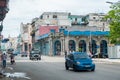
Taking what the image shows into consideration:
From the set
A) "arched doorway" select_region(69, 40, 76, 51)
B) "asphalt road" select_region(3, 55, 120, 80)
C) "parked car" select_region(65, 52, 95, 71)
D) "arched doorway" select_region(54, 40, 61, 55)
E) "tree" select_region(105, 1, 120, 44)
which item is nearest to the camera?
"asphalt road" select_region(3, 55, 120, 80)

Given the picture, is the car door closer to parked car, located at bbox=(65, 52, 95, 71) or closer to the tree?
parked car, located at bbox=(65, 52, 95, 71)

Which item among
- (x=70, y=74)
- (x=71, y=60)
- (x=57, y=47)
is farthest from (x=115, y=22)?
(x=57, y=47)

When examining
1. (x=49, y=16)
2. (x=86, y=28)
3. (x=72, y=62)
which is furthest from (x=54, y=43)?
(x=72, y=62)

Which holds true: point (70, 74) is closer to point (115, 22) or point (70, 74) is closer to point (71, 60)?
point (71, 60)

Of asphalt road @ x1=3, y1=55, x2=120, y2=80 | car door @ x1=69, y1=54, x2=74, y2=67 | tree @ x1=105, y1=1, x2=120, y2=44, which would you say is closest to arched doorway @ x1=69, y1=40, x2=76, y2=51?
tree @ x1=105, y1=1, x2=120, y2=44

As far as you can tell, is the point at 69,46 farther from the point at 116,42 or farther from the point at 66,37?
the point at 116,42

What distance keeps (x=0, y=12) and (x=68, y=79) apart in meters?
10.3

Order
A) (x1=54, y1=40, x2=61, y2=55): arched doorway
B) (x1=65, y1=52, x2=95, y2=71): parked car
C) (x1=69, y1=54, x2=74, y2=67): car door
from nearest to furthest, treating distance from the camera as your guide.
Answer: (x1=65, y1=52, x2=95, y2=71): parked car → (x1=69, y1=54, x2=74, y2=67): car door → (x1=54, y1=40, x2=61, y2=55): arched doorway

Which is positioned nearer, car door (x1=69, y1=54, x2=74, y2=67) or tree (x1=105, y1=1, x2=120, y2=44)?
car door (x1=69, y1=54, x2=74, y2=67)

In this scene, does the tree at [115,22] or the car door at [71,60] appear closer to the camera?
the car door at [71,60]

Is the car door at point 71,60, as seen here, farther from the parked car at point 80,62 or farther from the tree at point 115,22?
the tree at point 115,22

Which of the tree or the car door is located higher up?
the tree

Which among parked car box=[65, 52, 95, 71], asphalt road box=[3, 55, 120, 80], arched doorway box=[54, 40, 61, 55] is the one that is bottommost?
asphalt road box=[3, 55, 120, 80]

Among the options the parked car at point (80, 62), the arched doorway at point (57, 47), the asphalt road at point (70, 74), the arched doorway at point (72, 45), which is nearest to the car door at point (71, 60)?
the parked car at point (80, 62)
